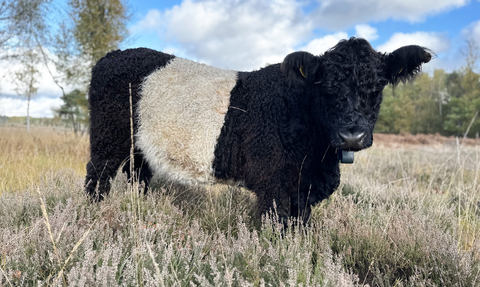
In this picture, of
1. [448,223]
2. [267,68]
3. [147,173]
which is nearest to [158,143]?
[147,173]

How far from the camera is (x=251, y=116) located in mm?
3365

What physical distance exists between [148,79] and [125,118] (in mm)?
578

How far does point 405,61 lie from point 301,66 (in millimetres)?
1116

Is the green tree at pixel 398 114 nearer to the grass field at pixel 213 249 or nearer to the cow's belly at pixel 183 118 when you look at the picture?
the grass field at pixel 213 249

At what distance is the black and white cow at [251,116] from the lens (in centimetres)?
299

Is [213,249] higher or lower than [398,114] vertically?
lower

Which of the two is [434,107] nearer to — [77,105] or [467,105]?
[467,105]

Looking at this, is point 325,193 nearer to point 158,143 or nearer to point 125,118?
point 158,143

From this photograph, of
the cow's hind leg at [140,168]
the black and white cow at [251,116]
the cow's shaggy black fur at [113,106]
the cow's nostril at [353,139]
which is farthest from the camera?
the cow's hind leg at [140,168]

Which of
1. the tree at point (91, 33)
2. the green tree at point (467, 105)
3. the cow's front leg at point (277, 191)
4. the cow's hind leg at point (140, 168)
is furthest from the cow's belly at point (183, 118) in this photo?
the green tree at point (467, 105)

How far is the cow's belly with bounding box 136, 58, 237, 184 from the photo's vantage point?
3.47m

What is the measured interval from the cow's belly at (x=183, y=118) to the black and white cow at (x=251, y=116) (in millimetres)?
12

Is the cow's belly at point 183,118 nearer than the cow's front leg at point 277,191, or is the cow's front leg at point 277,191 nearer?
the cow's front leg at point 277,191

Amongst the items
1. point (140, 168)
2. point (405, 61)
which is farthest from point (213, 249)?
point (405, 61)
